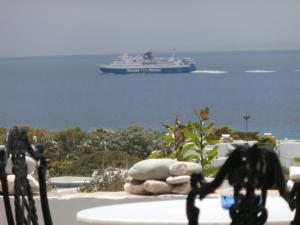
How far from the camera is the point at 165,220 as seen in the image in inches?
234

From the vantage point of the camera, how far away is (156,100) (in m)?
105

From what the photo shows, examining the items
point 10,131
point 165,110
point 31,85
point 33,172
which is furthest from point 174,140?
point 31,85

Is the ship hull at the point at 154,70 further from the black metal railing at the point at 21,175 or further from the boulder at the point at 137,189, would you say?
the black metal railing at the point at 21,175

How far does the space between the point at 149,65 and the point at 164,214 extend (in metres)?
126

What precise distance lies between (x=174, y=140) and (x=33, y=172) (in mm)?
2141

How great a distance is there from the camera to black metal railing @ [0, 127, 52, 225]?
133 inches

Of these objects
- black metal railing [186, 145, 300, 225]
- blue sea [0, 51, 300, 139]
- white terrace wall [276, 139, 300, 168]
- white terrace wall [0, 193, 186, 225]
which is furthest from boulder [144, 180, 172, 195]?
blue sea [0, 51, 300, 139]

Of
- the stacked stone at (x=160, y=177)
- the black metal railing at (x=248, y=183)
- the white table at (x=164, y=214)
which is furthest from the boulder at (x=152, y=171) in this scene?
the black metal railing at (x=248, y=183)

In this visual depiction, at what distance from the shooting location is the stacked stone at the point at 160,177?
29.5 ft

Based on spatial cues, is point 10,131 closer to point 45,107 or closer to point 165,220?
point 165,220

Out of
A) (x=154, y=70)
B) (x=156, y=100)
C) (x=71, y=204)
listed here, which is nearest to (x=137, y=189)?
(x=71, y=204)

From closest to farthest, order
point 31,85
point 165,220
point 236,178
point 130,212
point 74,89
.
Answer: point 236,178
point 165,220
point 130,212
point 74,89
point 31,85

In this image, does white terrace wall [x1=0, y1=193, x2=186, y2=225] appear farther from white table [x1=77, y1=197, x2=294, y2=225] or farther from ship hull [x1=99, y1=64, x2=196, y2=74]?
ship hull [x1=99, y1=64, x2=196, y2=74]

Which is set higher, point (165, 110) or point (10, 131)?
point (10, 131)
